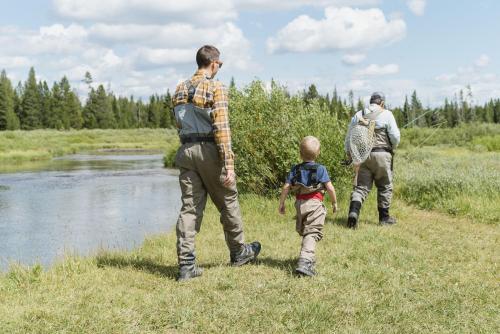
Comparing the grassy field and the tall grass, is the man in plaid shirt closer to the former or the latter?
the grassy field

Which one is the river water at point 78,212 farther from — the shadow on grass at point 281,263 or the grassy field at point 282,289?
the shadow on grass at point 281,263

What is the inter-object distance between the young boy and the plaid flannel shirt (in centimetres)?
90

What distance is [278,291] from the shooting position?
563 centimetres

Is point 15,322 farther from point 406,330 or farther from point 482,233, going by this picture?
point 482,233

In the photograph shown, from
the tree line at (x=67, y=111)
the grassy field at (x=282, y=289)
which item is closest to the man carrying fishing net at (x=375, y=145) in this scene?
A: the grassy field at (x=282, y=289)

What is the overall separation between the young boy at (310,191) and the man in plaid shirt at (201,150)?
0.77 meters

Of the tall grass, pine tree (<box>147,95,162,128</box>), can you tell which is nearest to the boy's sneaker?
the tall grass

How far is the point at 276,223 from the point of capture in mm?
10008

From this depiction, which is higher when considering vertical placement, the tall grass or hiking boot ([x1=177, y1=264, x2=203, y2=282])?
the tall grass

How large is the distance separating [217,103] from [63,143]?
184 feet

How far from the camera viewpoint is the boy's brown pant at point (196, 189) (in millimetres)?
6023

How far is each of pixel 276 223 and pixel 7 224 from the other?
774 centimetres

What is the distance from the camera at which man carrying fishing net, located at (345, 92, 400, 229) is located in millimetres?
9375

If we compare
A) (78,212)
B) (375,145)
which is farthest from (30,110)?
(375,145)
